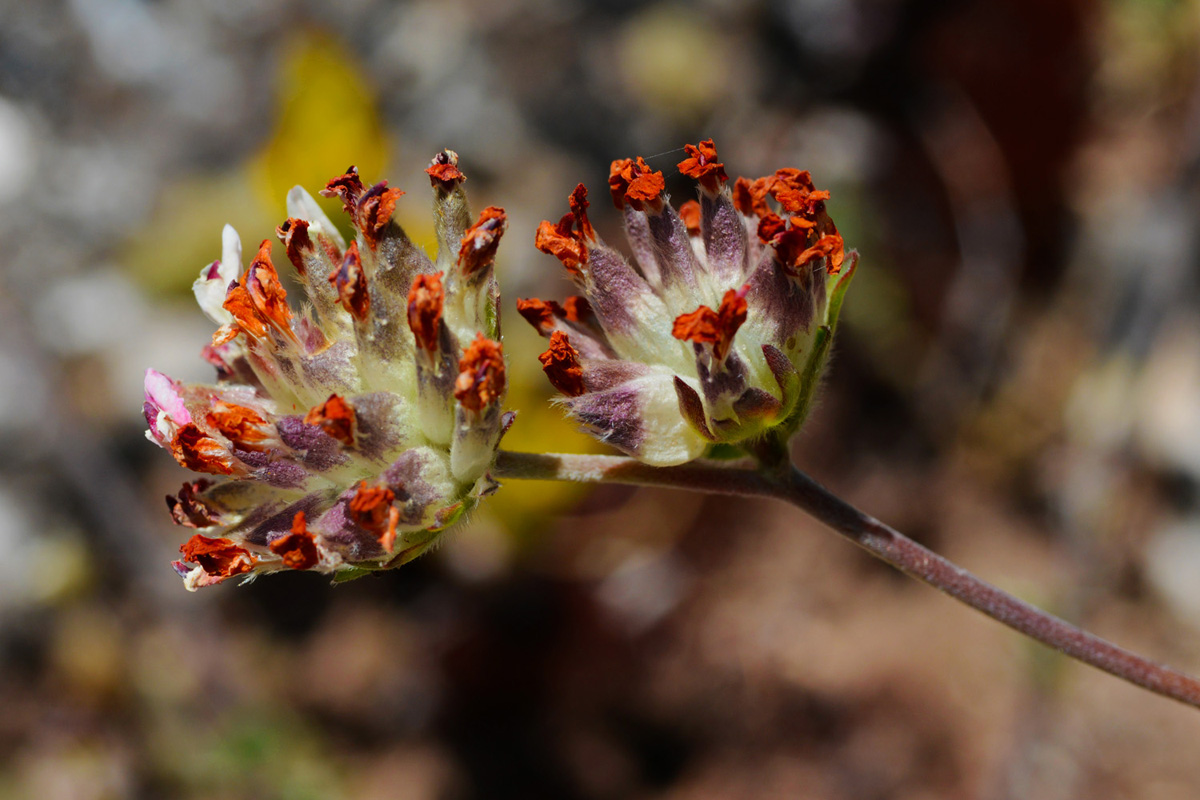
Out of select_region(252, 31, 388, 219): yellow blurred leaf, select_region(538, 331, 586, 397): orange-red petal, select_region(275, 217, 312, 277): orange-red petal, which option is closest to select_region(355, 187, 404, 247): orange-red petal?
select_region(275, 217, 312, 277): orange-red petal

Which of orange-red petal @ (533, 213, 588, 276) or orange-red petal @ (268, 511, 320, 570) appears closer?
orange-red petal @ (268, 511, 320, 570)

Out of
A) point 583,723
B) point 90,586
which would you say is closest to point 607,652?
point 583,723

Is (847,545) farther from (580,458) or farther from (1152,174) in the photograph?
(580,458)

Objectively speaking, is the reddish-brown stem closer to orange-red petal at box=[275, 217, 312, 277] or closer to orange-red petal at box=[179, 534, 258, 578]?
orange-red petal at box=[179, 534, 258, 578]

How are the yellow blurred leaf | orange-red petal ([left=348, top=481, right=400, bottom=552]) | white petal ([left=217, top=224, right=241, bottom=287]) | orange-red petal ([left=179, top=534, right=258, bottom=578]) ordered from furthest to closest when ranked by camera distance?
the yellow blurred leaf
white petal ([left=217, top=224, right=241, bottom=287])
orange-red petal ([left=179, top=534, right=258, bottom=578])
orange-red petal ([left=348, top=481, right=400, bottom=552])

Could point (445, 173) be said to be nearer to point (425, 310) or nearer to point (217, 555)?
point (425, 310)

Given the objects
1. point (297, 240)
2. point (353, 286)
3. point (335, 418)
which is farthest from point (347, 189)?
point (335, 418)
